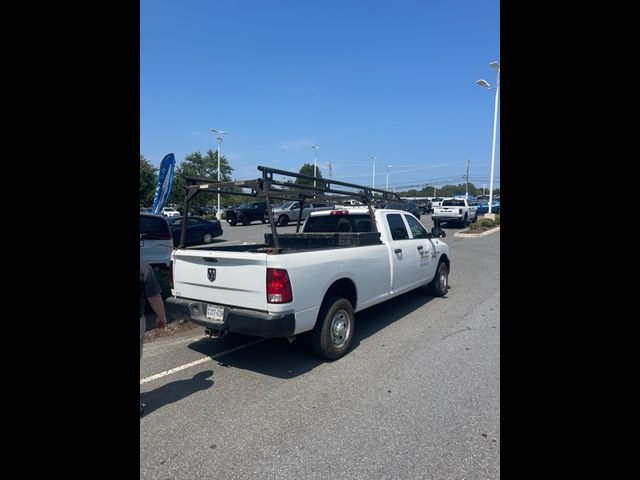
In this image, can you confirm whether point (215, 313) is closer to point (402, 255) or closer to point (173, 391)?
point (173, 391)

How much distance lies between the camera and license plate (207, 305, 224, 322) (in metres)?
4.05

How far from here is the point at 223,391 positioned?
360 cm

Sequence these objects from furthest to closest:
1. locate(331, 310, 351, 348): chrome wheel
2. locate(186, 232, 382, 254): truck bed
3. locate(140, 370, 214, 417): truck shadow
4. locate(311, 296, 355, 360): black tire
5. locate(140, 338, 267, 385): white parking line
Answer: locate(186, 232, 382, 254): truck bed → locate(331, 310, 351, 348): chrome wheel → locate(311, 296, 355, 360): black tire → locate(140, 338, 267, 385): white parking line → locate(140, 370, 214, 417): truck shadow

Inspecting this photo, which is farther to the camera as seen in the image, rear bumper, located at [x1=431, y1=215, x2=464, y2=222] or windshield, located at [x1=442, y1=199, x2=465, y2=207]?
windshield, located at [x1=442, y1=199, x2=465, y2=207]

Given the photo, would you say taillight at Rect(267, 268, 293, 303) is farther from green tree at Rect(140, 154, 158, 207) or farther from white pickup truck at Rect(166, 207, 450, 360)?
green tree at Rect(140, 154, 158, 207)

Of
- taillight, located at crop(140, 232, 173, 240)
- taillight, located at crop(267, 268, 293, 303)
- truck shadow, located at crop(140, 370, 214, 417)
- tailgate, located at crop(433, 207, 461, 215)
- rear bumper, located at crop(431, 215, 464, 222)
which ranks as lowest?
truck shadow, located at crop(140, 370, 214, 417)

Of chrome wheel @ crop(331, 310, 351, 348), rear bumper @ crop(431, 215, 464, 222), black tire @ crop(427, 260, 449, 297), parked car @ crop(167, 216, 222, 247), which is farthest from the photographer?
rear bumper @ crop(431, 215, 464, 222)

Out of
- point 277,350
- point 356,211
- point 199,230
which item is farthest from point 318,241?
point 199,230

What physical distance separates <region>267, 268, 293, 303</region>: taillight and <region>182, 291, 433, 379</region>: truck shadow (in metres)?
0.83

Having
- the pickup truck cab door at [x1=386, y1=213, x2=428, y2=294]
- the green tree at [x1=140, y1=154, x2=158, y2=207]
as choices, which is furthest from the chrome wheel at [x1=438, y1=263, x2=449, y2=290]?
the green tree at [x1=140, y1=154, x2=158, y2=207]

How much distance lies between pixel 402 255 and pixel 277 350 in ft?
7.81

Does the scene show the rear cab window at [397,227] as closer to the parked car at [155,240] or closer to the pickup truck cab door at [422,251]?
the pickup truck cab door at [422,251]
